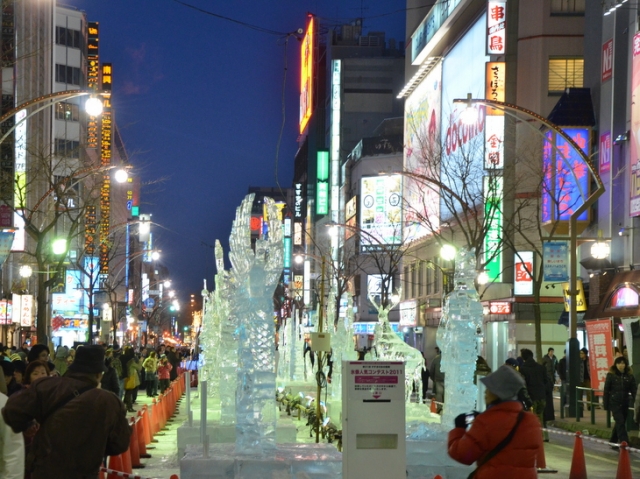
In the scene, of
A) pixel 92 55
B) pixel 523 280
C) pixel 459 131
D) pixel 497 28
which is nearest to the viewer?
pixel 523 280

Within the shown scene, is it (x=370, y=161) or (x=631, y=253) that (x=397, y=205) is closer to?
(x=370, y=161)

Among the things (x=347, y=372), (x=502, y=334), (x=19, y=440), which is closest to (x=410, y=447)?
(x=347, y=372)

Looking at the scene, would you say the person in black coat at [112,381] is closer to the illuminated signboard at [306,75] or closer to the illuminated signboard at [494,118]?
the illuminated signboard at [494,118]

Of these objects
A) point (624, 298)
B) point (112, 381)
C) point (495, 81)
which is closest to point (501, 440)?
point (112, 381)

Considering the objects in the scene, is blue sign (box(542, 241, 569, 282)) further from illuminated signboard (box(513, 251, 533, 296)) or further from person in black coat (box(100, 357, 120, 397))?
illuminated signboard (box(513, 251, 533, 296))

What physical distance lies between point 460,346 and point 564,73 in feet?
112

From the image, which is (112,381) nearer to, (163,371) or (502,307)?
(163,371)

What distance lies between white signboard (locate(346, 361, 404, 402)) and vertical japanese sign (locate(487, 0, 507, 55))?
133ft

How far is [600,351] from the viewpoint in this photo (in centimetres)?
2714

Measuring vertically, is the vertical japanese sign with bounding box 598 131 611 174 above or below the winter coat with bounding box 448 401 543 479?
above

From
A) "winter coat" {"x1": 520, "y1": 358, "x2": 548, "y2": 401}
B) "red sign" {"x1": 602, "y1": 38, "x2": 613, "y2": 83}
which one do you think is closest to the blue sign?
"winter coat" {"x1": 520, "y1": 358, "x2": 548, "y2": 401}

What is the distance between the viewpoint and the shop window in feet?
103

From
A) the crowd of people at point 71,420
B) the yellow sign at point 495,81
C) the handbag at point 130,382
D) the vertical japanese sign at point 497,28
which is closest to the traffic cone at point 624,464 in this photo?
the crowd of people at point 71,420

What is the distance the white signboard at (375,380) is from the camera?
1052 cm
